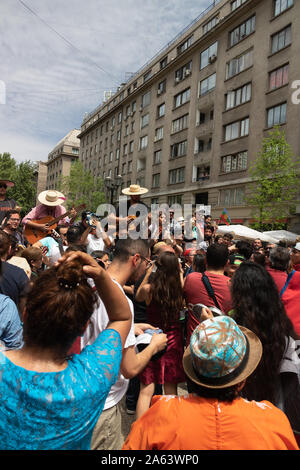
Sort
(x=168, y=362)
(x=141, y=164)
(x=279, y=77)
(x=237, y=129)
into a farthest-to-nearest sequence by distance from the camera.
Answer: (x=141, y=164), (x=237, y=129), (x=279, y=77), (x=168, y=362)

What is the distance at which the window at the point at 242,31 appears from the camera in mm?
22750

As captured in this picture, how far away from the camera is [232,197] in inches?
933

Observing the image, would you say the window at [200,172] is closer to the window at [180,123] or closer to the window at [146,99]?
the window at [180,123]

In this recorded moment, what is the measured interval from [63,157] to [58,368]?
2959 inches

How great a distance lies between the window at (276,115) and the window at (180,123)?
9.80 m

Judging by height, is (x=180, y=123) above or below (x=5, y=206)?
above

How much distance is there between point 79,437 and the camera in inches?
46.0

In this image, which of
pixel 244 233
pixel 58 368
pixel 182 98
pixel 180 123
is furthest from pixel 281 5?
pixel 58 368

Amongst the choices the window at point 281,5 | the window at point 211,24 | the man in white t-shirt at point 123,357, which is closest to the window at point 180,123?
the window at point 211,24

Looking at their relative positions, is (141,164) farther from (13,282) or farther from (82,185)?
(13,282)

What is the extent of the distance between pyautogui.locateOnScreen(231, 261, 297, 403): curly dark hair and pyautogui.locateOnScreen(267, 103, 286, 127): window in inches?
795

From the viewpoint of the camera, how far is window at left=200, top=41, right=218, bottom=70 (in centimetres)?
2605

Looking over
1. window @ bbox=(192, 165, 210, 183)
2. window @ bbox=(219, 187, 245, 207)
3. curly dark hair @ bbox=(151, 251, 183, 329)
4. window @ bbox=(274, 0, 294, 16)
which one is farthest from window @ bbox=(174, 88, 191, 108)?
curly dark hair @ bbox=(151, 251, 183, 329)

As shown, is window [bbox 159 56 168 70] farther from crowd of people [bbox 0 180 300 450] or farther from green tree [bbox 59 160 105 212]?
crowd of people [bbox 0 180 300 450]
